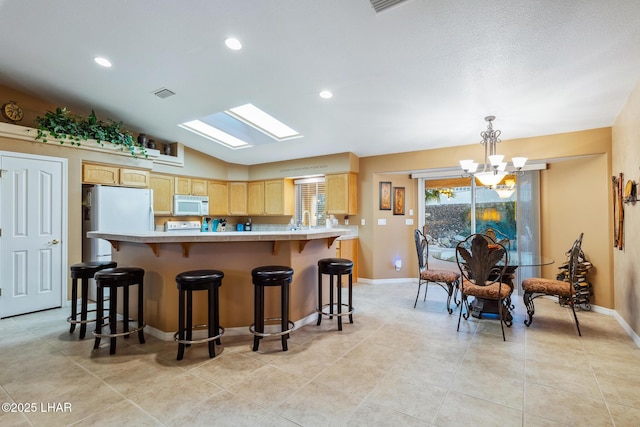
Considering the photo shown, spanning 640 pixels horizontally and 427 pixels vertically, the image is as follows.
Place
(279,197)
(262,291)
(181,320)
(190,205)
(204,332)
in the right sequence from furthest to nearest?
1. (279,197)
2. (190,205)
3. (204,332)
4. (262,291)
5. (181,320)

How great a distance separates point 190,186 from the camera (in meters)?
5.82

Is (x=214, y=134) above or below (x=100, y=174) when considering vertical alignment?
above

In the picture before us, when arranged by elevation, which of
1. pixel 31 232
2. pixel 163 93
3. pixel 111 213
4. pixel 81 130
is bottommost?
pixel 31 232

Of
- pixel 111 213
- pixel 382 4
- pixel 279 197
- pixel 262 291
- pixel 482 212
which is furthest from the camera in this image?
pixel 279 197

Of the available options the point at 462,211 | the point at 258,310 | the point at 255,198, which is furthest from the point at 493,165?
the point at 255,198

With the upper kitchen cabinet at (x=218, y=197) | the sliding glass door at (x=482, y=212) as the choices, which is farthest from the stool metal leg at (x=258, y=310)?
the upper kitchen cabinet at (x=218, y=197)

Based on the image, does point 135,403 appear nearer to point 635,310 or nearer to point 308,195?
point 635,310

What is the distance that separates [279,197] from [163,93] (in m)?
2.98

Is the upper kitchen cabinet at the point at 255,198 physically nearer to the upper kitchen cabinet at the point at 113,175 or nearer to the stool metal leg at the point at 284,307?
the upper kitchen cabinet at the point at 113,175

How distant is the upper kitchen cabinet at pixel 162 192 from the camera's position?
5.26 m

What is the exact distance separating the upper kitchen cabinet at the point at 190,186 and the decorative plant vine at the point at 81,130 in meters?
0.95

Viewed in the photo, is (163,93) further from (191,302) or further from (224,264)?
(191,302)

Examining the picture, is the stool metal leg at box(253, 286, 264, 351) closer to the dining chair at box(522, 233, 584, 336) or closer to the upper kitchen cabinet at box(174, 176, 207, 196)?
the dining chair at box(522, 233, 584, 336)

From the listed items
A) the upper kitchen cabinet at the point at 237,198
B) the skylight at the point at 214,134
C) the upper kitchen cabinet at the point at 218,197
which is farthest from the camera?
the upper kitchen cabinet at the point at 237,198
